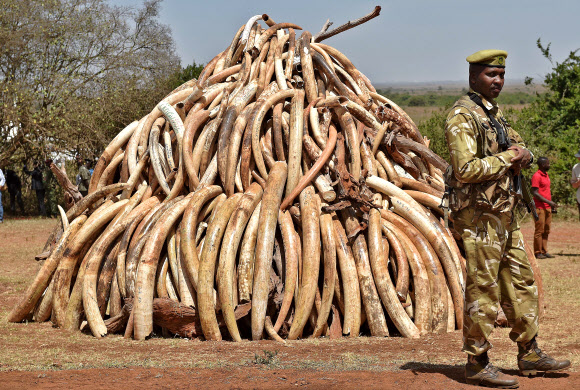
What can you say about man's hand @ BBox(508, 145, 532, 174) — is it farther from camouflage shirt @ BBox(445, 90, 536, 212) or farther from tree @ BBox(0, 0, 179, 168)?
tree @ BBox(0, 0, 179, 168)

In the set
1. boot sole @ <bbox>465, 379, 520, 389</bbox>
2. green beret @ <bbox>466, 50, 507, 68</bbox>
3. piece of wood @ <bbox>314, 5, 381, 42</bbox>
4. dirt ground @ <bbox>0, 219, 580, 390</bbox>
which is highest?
piece of wood @ <bbox>314, 5, 381, 42</bbox>

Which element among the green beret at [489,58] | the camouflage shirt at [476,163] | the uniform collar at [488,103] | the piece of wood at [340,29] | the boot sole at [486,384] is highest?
the piece of wood at [340,29]

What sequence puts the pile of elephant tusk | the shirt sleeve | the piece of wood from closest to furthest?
the shirt sleeve < the pile of elephant tusk < the piece of wood

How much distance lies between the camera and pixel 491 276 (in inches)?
189

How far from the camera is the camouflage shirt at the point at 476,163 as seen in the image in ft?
15.5

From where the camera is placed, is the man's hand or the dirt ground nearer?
the man's hand

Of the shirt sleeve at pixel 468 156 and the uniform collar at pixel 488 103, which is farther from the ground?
the uniform collar at pixel 488 103

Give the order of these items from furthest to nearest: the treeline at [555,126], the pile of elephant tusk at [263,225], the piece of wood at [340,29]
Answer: the treeline at [555,126], the piece of wood at [340,29], the pile of elephant tusk at [263,225]

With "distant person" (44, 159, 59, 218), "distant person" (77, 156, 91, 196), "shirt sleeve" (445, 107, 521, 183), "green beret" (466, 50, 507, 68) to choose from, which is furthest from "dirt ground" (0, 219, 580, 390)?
"distant person" (44, 159, 59, 218)

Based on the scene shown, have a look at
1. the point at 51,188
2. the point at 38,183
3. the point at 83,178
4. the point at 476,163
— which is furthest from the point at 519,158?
the point at 51,188

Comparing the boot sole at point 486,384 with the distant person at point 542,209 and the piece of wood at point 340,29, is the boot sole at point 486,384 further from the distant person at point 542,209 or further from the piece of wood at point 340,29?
the distant person at point 542,209

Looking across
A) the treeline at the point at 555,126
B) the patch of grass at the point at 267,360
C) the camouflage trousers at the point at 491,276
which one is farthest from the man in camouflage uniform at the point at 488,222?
the treeline at the point at 555,126

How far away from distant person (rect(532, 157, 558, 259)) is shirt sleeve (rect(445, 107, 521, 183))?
835cm

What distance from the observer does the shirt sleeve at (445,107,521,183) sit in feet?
15.4
